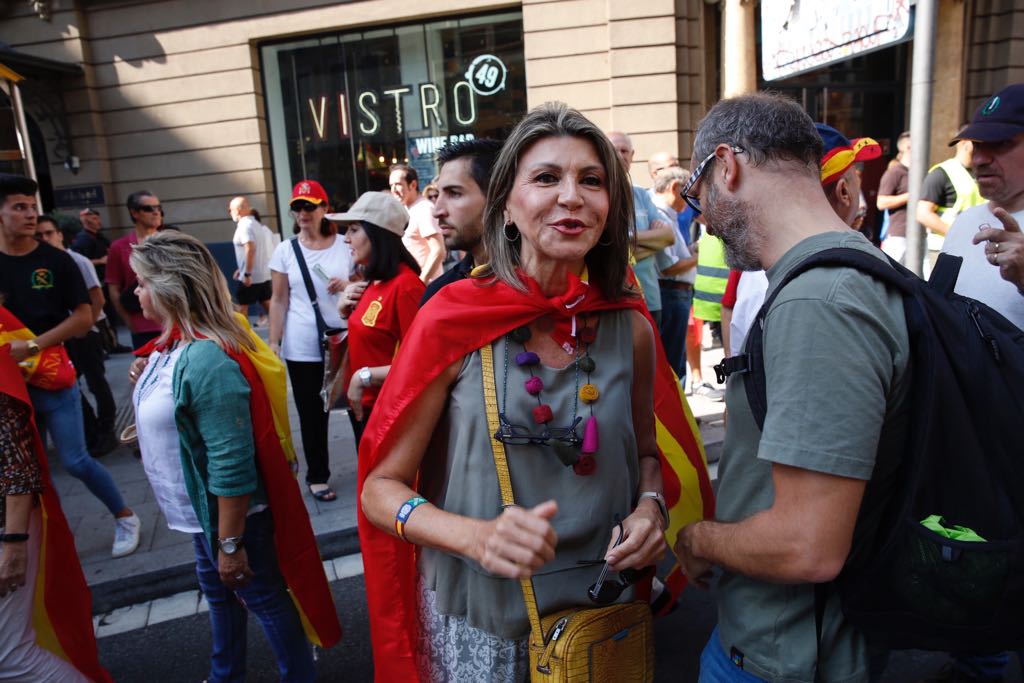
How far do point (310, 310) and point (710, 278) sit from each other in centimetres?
292

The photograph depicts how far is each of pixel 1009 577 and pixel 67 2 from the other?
1413cm

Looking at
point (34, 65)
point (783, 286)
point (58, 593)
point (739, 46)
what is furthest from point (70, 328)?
point (739, 46)

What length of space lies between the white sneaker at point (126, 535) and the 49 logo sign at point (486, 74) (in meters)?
8.87

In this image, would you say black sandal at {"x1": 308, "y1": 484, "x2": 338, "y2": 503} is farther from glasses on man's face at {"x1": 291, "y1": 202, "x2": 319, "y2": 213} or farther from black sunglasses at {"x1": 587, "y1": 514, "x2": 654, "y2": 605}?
black sunglasses at {"x1": 587, "y1": 514, "x2": 654, "y2": 605}

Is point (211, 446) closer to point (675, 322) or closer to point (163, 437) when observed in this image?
point (163, 437)

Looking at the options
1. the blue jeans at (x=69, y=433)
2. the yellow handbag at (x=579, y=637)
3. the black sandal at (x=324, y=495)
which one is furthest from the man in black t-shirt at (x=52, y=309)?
the yellow handbag at (x=579, y=637)

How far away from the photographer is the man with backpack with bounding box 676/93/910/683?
3.87ft

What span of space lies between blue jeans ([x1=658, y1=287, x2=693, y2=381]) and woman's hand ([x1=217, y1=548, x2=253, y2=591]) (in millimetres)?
3930

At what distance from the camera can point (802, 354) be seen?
3.94 ft

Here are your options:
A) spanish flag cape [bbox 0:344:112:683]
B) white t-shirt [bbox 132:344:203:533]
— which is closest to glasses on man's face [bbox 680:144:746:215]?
white t-shirt [bbox 132:344:203:533]

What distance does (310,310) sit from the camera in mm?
4656

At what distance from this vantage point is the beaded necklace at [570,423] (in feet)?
5.14

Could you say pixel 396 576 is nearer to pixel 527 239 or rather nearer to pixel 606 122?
pixel 527 239

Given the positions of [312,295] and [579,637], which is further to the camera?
[312,295]
